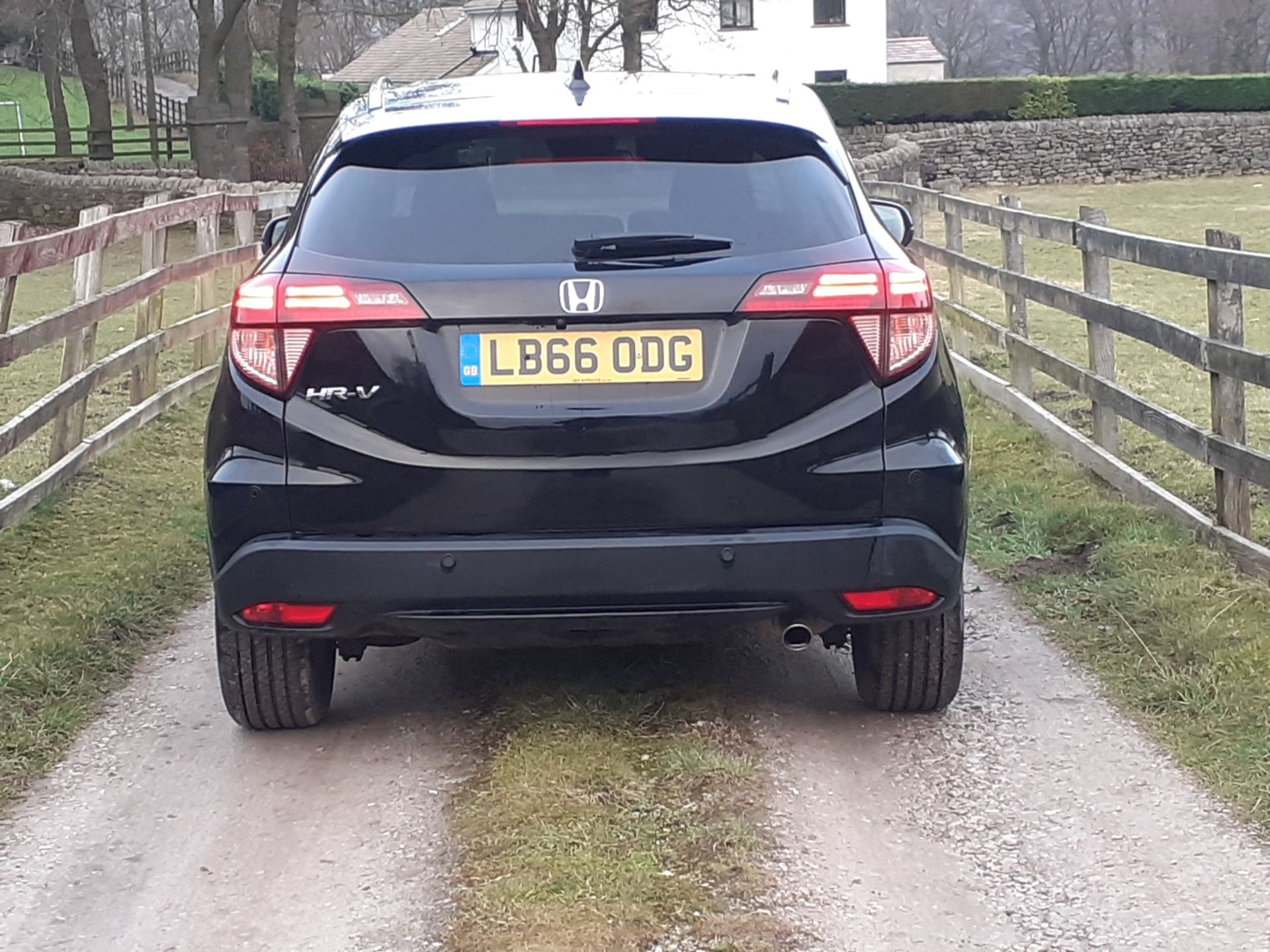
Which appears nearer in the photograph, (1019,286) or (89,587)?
(89,587)

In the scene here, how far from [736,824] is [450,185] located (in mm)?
1610

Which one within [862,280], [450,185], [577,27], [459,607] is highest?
[577,27]

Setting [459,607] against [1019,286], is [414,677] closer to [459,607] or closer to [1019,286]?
[459,607]

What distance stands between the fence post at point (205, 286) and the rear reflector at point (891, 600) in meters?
7.59

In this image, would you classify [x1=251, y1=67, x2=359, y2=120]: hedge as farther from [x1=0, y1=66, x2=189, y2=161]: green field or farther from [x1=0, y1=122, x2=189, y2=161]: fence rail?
[x1=0, y1=66, x2=189, y2=161]: green field

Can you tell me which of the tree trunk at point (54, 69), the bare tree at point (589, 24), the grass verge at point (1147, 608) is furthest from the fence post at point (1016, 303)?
the tree trunk at point (54, 69)

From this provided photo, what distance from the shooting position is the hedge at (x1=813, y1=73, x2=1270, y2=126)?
45.7 metres

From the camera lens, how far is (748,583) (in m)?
3.89

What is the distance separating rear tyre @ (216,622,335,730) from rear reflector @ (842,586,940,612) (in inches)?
54.1

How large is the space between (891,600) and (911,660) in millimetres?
457

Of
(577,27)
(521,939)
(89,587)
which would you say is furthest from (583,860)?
(577,27)

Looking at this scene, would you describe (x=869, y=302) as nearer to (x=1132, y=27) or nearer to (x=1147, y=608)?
(x=1147, y=608)

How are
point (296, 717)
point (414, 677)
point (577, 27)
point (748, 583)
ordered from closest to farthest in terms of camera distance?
point (748, 583) → point (296, 717) → point (414, 677) → point (577, 27)

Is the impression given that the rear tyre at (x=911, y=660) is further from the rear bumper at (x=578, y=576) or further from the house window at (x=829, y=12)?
the house window at (x=829, y=12)
